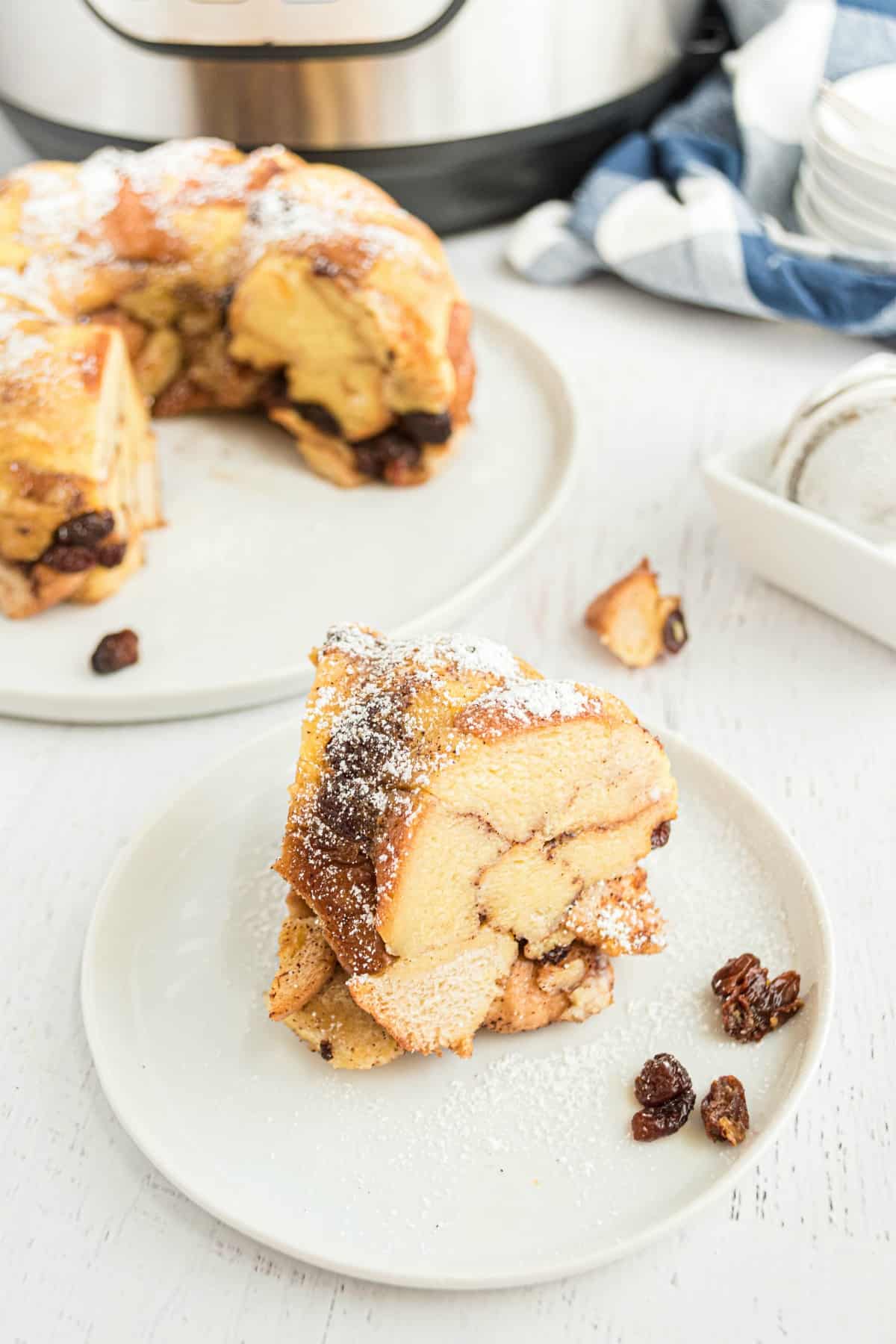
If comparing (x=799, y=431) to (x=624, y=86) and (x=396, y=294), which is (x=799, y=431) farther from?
(x=624, y=86)

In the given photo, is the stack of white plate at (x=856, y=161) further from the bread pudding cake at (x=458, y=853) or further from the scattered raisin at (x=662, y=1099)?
the scattered raisin at (x=662, y=1099)

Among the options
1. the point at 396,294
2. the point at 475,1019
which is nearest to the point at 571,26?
the point at 396,294

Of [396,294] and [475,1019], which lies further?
[396,294]

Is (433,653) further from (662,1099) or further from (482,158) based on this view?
(482,158)

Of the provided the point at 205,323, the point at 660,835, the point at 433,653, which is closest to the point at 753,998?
the point at 660,835

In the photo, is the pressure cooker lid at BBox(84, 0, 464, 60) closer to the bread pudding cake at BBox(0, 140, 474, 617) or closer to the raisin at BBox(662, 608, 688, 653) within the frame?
the bread pudding cake at BBox(0, 140, 474, 617)

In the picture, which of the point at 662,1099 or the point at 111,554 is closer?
the point at 662,1099
